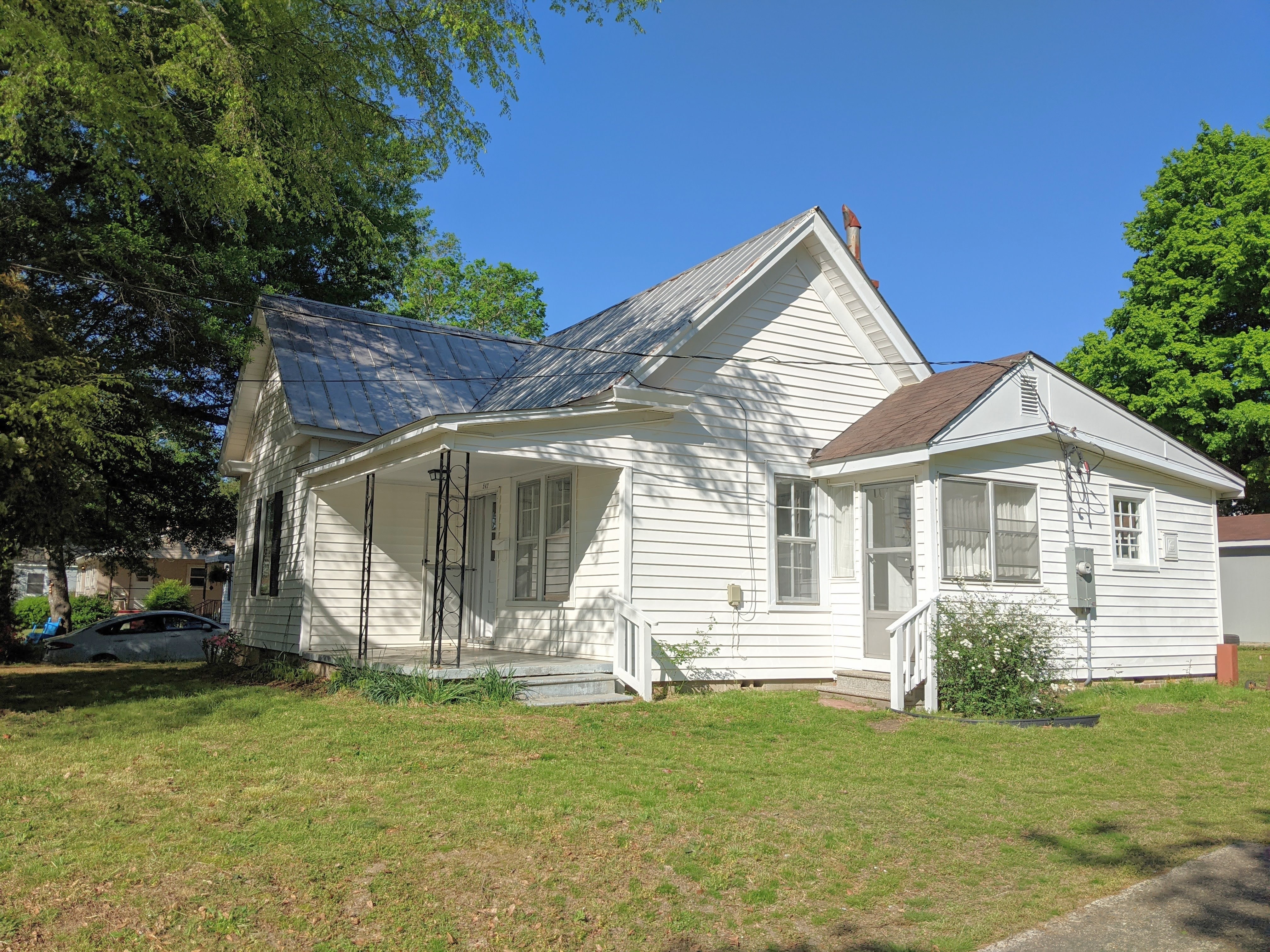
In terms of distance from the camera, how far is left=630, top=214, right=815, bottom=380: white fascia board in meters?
12.1

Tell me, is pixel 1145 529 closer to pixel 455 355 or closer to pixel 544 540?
pixel 544 540

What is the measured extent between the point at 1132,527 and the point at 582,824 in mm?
10872

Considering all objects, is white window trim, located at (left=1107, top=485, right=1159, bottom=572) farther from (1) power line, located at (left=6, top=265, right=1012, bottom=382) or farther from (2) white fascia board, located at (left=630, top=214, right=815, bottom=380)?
(2) white fascia board, located at (left=630, top=214, right=815, bottom=380)

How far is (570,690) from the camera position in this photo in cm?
1082

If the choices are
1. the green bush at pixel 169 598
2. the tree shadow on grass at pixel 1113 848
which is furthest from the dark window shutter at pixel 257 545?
the green bush at pixel 169 598

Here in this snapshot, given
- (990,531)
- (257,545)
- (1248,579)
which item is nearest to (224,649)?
(257,545)

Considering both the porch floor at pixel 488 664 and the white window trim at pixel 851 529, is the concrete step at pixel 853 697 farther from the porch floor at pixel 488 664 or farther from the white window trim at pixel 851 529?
the porch floor at pixel 488 664

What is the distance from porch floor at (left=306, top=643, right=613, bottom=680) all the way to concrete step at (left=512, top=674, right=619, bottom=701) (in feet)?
0.14

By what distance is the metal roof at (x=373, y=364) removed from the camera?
47.1 feet

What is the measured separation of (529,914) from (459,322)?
37.2 metres

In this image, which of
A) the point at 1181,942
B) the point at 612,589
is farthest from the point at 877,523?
the point at 1181,942

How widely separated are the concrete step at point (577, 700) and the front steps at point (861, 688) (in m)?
2.60

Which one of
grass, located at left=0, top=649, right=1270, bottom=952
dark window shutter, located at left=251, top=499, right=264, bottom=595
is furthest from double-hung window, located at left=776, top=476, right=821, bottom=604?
dark window shutter, located at left=251, top=499, right=264, bottom=595

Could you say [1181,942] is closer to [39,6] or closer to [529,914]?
[529,914]
